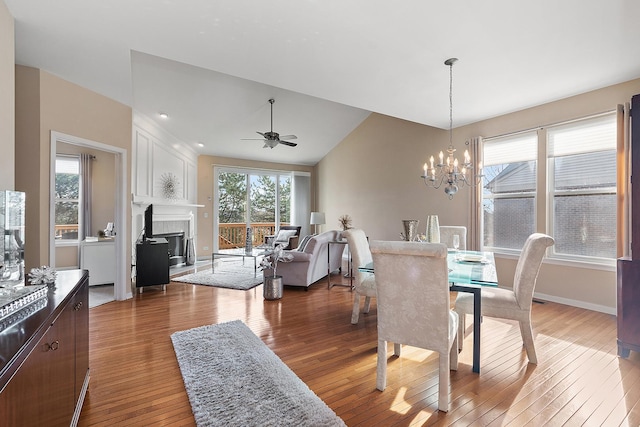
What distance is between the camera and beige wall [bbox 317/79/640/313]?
3.78 meters

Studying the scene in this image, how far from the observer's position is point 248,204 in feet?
28.3

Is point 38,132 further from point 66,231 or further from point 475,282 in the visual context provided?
point 475,282

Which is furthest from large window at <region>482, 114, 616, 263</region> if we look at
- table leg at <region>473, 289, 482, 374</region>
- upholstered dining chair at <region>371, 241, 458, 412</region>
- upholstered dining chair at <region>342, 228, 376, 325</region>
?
upholstered dining chair at <region>371, 241, 458, 412</region>

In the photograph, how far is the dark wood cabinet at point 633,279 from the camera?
2496mm

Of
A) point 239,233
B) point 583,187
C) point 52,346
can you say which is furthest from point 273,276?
point 239,233

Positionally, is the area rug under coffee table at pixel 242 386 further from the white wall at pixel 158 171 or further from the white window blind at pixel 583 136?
the white window blind at pixel 583 136

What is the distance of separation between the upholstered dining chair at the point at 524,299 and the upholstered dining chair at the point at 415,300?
58cm

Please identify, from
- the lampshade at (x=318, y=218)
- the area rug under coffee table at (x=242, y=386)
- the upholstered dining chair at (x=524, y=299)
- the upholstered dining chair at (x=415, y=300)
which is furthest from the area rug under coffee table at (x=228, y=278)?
the upholstered dining chair at (x=524, y=299)

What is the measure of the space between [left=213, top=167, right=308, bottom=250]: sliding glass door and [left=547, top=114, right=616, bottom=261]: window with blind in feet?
20.8

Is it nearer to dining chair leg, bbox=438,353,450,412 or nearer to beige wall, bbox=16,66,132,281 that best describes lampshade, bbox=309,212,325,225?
beige wall, bbox=16,66,132,281

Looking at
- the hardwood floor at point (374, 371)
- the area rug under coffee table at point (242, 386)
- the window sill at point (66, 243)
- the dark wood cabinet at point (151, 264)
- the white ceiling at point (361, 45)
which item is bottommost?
the hardwood floor at point (374, 371)

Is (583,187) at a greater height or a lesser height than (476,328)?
greater

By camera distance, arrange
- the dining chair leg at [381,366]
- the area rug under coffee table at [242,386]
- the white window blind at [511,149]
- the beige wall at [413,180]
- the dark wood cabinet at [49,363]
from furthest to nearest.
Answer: the white window blind at [511,149]
the beige wall at [413,180]
the dining chair leg at [381,366]
the area rug under coffee table at [242,386]
the dark wood cabinet at [49,363]

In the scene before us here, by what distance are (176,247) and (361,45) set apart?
5639mm
